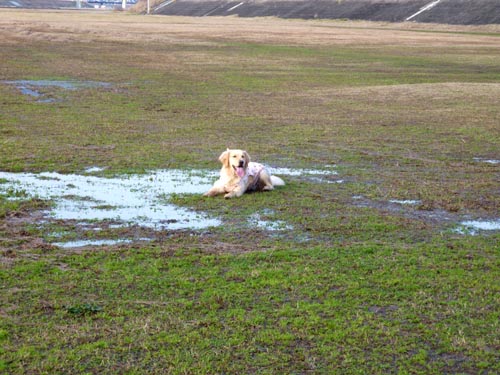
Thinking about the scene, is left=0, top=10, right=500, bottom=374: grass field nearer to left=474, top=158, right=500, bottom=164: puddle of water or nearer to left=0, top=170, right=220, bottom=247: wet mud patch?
left=474, top=158, right=500, bottom=164: puddle of water

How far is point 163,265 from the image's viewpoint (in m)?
7.96

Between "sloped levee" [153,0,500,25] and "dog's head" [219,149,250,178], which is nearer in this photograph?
"dog's head" [219,149,250,178]

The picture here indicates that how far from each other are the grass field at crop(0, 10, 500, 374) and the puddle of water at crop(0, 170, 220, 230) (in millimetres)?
270

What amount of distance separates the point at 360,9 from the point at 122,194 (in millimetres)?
84260

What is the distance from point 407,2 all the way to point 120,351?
3472 inches

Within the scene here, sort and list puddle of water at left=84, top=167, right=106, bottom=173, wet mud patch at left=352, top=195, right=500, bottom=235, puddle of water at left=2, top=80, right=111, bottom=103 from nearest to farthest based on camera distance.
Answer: wet mud patch at left=352, top=195, right=500, bottom=235, puddle of water at left=84, top=167, right=106, bottom=173, puddle of water at left=2, top=80, right=111, bottom=103

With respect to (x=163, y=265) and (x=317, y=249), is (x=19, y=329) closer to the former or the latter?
(x=163, y=265)

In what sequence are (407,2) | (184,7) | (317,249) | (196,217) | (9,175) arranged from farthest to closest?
(184,7)
(407,2)
(9,175)
(196,217)
(317,249)

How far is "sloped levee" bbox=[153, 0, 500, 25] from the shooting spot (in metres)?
78.1

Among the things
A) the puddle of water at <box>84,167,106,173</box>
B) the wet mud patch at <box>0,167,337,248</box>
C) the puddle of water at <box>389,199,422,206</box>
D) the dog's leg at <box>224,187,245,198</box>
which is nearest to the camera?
the wet mud patch at <box>0,167,337,248</box>

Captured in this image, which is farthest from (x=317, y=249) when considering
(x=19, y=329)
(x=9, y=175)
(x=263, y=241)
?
(x=9, y=175)

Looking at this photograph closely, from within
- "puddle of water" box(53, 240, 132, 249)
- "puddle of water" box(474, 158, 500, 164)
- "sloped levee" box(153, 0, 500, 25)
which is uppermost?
"sloped levee" box(153, 0, 500, 25)

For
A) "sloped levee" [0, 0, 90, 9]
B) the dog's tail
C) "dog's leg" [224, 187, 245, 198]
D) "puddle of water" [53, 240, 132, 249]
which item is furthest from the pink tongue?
"sloped levee" [0, 0, 90, 9]

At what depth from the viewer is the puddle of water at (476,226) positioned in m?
9.59
